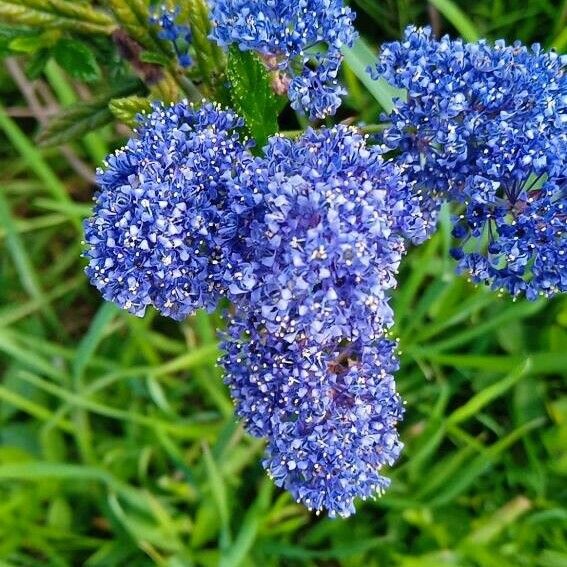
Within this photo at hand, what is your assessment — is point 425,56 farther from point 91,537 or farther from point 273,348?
point 91,537

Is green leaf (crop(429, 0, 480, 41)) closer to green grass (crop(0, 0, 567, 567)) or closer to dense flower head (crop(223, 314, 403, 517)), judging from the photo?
green grass (crop(0, 0, 567, 567))

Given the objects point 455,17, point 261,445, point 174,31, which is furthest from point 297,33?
point 261,445

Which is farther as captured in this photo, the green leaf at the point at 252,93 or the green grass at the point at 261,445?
the green grass at the point at 261,445

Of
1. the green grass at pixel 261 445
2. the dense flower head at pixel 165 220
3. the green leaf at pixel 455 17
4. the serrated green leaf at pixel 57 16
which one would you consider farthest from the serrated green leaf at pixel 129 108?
the green leaf at pixel 455 17

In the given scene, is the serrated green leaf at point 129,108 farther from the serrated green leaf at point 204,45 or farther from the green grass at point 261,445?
the green grass at point 261,445

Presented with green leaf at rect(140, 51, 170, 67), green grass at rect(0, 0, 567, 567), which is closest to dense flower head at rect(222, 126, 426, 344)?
green leaf at rect(140, 51, 170, 67)

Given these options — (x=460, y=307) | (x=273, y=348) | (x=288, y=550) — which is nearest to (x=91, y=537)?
(x=288, y=550)
